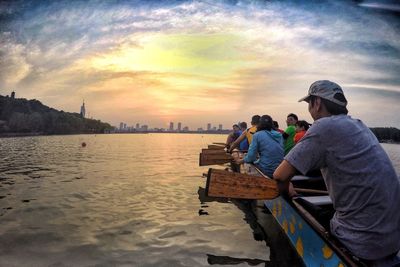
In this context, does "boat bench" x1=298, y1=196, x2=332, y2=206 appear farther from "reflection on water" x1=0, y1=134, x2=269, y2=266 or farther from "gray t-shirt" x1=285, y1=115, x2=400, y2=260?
"reflection on water" x1=0, y1=134, x2=269, y2=266

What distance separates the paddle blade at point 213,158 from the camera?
1328 centimetres

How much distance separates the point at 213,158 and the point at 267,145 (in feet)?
17.5

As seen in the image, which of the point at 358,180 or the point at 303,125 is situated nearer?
the point at 358,180

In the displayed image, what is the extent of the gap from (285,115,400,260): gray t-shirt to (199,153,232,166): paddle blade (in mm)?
10308

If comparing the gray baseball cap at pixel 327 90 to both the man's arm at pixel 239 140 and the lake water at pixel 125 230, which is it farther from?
the man's arm at pixel 239 140

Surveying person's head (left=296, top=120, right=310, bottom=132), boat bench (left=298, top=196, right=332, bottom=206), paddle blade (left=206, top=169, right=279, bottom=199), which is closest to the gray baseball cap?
paddle blade (left=206, top=169, right=279, bottom=199)

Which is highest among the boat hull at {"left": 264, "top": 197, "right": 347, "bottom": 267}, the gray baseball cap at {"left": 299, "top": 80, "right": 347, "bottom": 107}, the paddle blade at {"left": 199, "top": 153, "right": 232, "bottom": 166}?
the gray baseball cap at {"left": 299, "top": 80, "right": 347, "bottom": 107}

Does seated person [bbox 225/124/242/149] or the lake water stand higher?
seated person [bbox 225/124/242/149]

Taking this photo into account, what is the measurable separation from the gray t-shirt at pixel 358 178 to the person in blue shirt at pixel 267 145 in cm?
531

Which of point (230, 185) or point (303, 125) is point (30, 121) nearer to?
point (303, 125)

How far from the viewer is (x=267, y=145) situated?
A: 837 cm

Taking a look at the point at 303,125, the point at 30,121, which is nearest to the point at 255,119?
the point at 303,125

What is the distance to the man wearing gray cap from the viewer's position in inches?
108

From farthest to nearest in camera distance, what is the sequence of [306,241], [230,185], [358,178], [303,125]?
[303,125] → [306,241] → [230,185] → [358,178]
